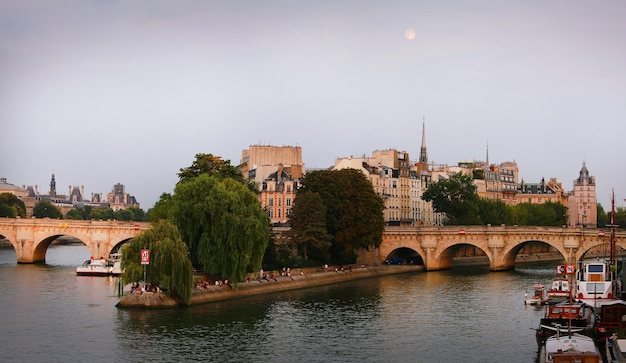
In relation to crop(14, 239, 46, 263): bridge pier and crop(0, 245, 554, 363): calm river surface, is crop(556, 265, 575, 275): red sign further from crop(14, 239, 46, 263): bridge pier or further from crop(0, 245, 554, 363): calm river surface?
crop(14, 239, 46, 263): bridge pier

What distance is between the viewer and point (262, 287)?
76.5 meters

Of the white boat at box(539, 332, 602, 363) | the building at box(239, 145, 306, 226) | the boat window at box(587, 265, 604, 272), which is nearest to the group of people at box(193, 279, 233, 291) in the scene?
the boat window at box(587, 265, 604, 272)

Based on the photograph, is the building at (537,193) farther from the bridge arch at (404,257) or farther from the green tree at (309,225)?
the green tree at (309,225)

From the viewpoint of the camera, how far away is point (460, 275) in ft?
330

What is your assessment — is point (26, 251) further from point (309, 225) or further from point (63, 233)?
point (309, 225)

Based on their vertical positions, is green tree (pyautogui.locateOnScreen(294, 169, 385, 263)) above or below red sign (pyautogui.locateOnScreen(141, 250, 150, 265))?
above

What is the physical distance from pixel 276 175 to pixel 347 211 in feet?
112

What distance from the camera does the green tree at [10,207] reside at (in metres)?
172

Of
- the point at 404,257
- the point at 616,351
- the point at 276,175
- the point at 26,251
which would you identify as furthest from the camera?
the point at 276,175

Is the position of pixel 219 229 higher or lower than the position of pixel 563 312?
higher

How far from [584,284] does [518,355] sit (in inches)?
430

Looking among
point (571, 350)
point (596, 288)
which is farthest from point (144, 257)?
point (571, 350)

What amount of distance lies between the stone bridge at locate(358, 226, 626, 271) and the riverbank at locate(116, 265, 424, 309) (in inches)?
109

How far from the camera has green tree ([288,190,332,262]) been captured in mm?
91500
